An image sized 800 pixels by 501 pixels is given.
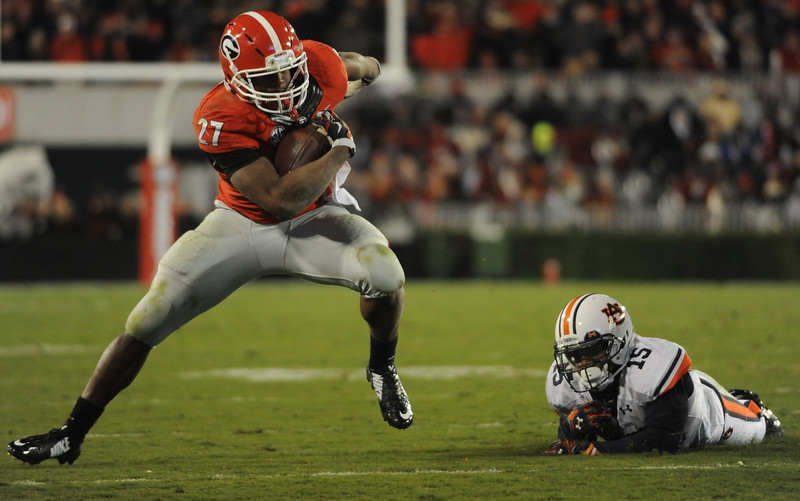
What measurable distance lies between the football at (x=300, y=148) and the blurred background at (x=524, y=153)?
964 centimetres

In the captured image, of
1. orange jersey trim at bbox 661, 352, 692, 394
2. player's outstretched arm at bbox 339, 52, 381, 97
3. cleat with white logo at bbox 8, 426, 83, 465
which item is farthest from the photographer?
player's outstretched arm at bbox 339, 52, 381, 97

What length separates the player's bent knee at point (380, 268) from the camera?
4.54 m

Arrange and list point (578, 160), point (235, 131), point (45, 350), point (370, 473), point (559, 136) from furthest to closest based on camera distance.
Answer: point (559, 136) < point (578, 160) < point (45, 350) < point (235, 131) < point (370, 473)

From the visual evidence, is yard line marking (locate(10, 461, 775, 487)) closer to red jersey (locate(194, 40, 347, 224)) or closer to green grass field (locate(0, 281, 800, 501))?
green grass field (locate(0, 281, 800, 501))

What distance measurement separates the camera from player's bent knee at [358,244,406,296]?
14.9ft

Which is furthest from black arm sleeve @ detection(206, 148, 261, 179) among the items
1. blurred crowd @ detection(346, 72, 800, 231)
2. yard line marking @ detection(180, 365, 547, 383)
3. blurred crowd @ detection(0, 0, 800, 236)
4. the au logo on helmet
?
blurred crowd @ detection(346, 72, 800, 231)

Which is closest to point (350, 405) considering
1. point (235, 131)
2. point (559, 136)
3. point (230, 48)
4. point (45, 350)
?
point (235, 131)

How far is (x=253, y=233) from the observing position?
4.71 m

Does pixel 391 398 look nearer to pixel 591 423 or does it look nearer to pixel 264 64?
pixel 591 423

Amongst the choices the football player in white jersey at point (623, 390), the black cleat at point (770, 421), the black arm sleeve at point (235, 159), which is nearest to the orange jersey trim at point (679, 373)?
the football player in white jersey at point (623, 390)

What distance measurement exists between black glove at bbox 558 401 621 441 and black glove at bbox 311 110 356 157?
1323mm

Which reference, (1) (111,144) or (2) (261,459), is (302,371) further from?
(1) (111,144)

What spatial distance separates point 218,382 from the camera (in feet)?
23.7

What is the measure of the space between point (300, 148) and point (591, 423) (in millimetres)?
1553
